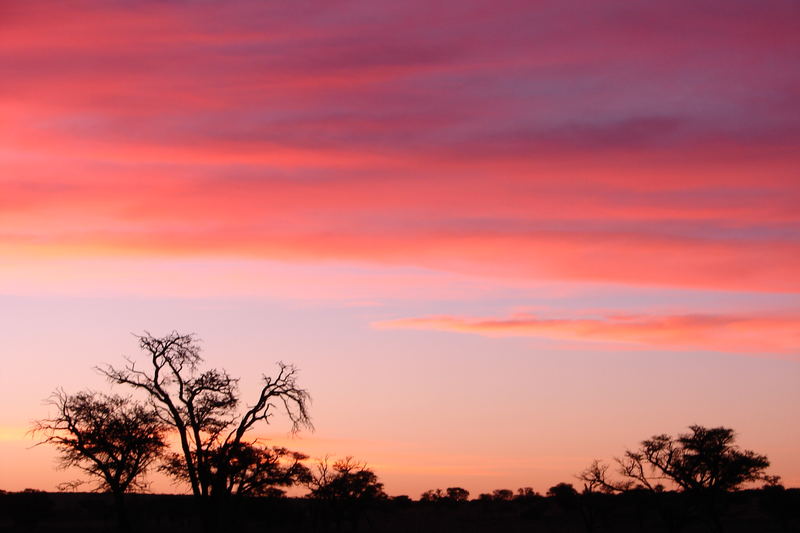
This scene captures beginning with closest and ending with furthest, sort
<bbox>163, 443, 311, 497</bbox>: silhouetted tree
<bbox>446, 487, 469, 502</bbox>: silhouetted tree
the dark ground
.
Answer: <bbox>163, 443, 311, 497</bbox>: silhouetted tree → the dark ground → <bbox>446, 487, 469, 502</bbox>: silhouetted tree

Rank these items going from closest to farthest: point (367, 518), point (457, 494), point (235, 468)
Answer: point (235, 468) < point (367, 518) < point (457, 494)

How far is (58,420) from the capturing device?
5619 cm

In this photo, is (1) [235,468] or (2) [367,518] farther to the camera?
(2) [367,518]

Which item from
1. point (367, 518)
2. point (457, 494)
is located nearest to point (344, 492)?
point (367, 518)

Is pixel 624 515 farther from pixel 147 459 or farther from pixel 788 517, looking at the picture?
pixel 147 459

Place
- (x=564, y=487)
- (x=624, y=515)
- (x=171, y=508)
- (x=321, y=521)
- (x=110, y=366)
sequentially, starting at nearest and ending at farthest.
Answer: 1. (x=110, y=366)
2. (x=321, y=521)
3. (x=171, y=508)
4. (x=624, y=515)
5. (x=564, y=487)

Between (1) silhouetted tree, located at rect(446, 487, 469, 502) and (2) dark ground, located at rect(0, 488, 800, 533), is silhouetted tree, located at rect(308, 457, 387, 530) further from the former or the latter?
(1) silhouetted tree, located at rect(446, 487, 469, 502)

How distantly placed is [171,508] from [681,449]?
2368 inches

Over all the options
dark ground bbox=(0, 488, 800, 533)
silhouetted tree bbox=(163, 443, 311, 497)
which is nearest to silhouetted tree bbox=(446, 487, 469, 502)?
dark ground bbox=(0, 488, 800, 533)

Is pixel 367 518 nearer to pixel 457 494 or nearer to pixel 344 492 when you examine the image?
pixel 344 492

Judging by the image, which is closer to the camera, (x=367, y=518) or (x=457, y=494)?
(x=367, y=518)

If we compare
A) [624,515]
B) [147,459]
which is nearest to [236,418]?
[147,459]

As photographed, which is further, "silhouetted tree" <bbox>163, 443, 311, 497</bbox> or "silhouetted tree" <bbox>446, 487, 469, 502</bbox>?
"silhouetted tree" <bbox>446, 487, 469, 502</bbox>

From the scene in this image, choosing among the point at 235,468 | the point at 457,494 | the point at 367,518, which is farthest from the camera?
the point at 457,494
